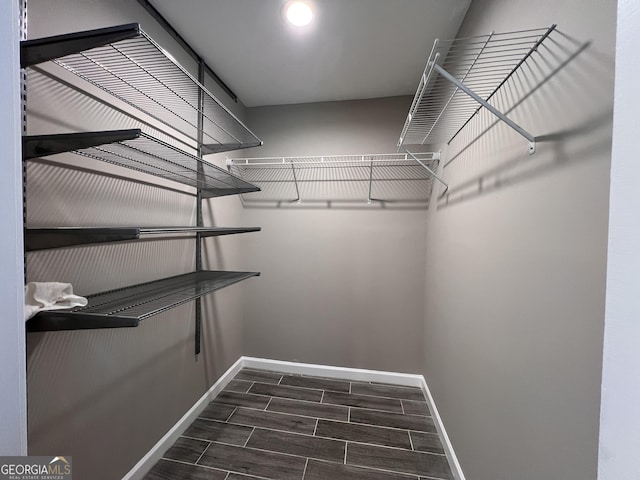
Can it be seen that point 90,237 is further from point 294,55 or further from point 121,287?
point 294,55

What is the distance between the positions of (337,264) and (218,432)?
54.5 inches

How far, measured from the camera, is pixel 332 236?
84.3 inches

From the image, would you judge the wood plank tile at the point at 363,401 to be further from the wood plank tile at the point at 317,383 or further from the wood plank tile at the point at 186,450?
the wood plank tile at the point at 186,450

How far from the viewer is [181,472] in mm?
1271

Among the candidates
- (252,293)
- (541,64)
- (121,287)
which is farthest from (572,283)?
(252,293)

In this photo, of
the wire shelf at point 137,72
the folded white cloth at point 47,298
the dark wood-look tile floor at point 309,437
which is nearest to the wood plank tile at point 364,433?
the dark wood-look tile floor at point 309,437

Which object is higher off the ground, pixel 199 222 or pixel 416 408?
pixel 199 222

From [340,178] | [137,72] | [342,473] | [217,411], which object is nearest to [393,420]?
[342,473]

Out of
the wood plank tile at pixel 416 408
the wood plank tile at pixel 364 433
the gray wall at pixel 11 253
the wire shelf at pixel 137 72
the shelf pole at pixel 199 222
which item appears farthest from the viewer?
the wood plank tile at pixel 416 408

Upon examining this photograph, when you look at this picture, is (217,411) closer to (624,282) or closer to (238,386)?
(238,386)

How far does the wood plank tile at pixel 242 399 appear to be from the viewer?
179cm

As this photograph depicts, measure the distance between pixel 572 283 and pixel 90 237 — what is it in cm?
126

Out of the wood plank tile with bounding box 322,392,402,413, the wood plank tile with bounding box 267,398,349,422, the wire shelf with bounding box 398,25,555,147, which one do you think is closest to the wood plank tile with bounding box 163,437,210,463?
the wood plank tile with bounding box 267,398,349,422

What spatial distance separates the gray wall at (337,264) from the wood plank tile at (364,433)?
55cm
